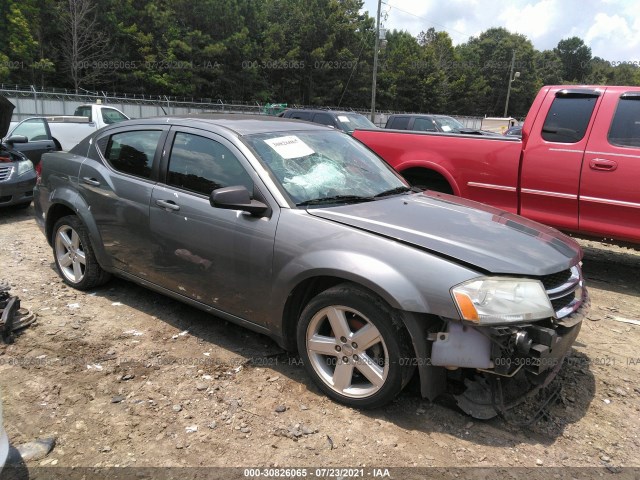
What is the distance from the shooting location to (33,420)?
2744 mm

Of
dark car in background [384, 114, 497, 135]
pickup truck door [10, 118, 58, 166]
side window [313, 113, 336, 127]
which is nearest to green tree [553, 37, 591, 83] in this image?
dark car in background [384, 114, 497, 135]

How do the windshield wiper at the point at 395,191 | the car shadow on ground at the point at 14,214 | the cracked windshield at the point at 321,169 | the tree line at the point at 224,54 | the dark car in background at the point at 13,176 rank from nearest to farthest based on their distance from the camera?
the cracked windshield at the point at 321,169 → the windshield wiper at the point at 395,191 → the dark car in background at the point at 13,176 → the car shadow on ground at the point at 14,214 → the tree line at the point at 224,54

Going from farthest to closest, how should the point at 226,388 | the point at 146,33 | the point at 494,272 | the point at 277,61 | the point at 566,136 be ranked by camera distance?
the point at 277,61
the point at 146,33
the point at 566,136
the point at 226,388
the point at 494,272

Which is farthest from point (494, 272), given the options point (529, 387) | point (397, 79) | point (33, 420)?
point (397, 79)

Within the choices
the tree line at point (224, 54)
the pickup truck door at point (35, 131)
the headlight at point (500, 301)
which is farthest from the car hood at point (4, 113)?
the tree line at point (224, 54)

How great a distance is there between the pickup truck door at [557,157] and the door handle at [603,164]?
0.12m

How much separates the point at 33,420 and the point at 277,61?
5187 cm

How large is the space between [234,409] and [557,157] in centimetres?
433

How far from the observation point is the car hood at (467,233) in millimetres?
2586

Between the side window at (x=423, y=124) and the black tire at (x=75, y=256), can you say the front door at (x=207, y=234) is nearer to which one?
the black tire at (x=75, y=256)

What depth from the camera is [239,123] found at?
362 cm

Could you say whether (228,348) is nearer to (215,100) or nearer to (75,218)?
(75,218)

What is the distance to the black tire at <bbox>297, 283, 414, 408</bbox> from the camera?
2.59 metres

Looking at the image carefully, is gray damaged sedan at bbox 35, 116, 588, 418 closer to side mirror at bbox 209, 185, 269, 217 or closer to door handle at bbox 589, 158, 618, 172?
side mirror at bbox 209, 185, 269, 217
